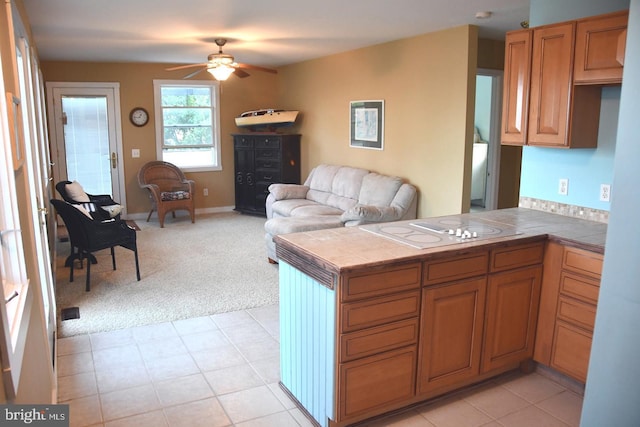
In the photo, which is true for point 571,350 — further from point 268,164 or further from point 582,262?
point 268,164

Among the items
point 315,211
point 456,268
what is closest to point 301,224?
point 315,211

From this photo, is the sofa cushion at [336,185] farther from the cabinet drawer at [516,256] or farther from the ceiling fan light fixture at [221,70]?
the cabinet drawer at [516,256]

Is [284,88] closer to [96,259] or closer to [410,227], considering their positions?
[96,259]

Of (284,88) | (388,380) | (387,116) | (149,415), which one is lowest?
Result: (149,415)

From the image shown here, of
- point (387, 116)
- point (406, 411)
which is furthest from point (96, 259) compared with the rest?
point (406, 411)

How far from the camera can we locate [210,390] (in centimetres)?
294

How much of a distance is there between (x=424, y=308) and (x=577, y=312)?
1.00 metres

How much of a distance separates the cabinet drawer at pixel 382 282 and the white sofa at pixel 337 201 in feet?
7.88

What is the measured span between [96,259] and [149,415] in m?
3.38

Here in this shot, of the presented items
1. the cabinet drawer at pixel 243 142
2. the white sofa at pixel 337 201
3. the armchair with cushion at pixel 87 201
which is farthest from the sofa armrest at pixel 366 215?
the cabinet drawer at pixel 243 142

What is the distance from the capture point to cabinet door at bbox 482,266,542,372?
9.43ft

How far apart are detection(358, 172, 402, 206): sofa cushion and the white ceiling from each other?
1.55 metres

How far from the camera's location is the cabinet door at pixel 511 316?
2.87 meters

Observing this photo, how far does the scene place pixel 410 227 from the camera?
3.12 m
